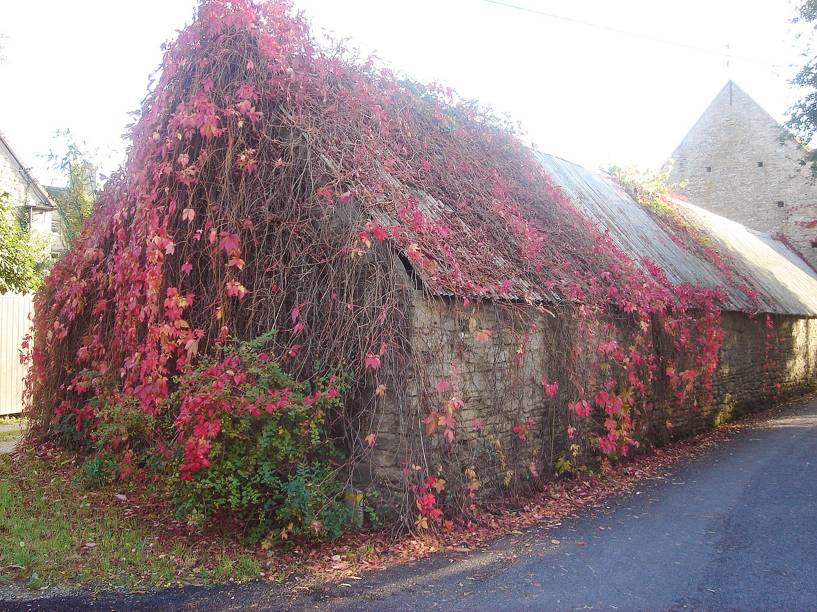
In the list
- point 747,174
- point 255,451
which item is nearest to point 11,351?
point 255,451

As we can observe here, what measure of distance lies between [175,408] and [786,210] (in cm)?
3030

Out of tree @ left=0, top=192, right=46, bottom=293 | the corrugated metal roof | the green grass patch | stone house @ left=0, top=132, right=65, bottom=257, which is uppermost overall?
stone house @ left=0, top=132, right=65, bottom=257

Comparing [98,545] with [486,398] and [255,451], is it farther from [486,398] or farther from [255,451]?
[486,398]

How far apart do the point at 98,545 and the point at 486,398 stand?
12.8 ft

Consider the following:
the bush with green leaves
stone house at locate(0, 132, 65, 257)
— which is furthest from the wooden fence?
stone house at locate(0, 132, 65, 257)

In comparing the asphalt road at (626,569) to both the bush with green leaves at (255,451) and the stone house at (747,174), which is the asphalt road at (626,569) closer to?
the bush with green leaves at (255,451)

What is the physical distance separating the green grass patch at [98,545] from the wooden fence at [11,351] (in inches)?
239

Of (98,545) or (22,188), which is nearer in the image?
(98,545)

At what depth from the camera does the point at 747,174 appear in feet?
98.3

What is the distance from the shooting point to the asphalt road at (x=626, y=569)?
480cm

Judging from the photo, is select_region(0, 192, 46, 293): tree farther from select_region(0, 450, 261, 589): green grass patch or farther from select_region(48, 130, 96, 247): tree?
select_region(48, 130, 96, 247): tree

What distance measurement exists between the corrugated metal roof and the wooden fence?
34.6ft

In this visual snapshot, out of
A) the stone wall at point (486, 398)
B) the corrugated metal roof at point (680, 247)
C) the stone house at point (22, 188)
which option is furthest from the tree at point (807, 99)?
the stone house at point (22, 188)

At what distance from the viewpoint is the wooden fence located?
42.7ft
